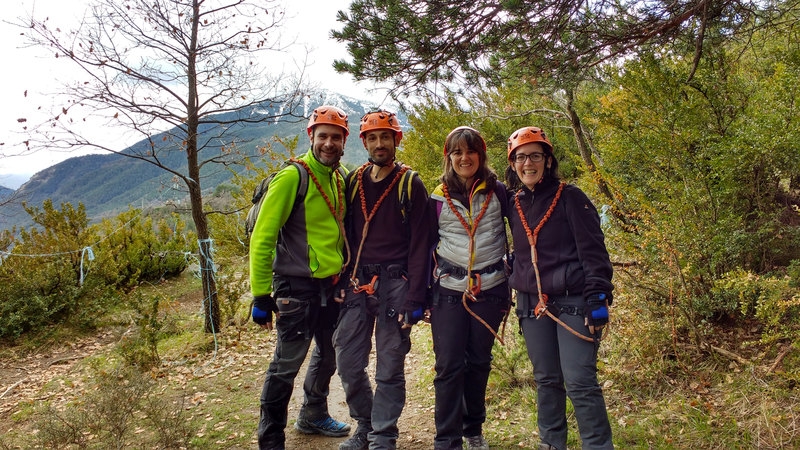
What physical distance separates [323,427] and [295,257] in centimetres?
166

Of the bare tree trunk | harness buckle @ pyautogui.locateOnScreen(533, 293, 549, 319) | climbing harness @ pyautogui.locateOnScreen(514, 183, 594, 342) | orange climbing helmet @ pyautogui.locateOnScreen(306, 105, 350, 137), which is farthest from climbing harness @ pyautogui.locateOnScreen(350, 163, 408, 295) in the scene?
the bare tree trunk

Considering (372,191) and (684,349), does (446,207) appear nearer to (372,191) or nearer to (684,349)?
(372,191)

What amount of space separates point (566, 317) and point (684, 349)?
203 centimetres

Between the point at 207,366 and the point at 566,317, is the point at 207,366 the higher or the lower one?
the lower one

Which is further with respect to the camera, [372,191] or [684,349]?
[684,349]

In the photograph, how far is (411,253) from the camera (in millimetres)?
3334

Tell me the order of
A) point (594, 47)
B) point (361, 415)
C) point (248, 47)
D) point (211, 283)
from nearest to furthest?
point (361, 415) < point (594, 47) < point (248, 47) < point (211, 283)

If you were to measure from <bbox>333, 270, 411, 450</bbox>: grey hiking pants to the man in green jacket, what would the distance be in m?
0.27

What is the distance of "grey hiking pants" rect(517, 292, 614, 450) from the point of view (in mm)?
2717

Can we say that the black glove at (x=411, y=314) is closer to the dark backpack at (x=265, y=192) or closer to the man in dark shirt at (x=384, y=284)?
the man in dark shirt at (x=384, y=284)

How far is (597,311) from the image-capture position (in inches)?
107

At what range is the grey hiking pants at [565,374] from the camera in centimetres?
272

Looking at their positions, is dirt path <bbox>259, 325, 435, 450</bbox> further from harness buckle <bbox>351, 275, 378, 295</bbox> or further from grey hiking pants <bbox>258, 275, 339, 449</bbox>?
harness buckle <bbox>351, 275, 378, 295</bbox>

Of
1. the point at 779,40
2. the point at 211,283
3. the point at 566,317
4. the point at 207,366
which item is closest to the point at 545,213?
the point at 566,317
